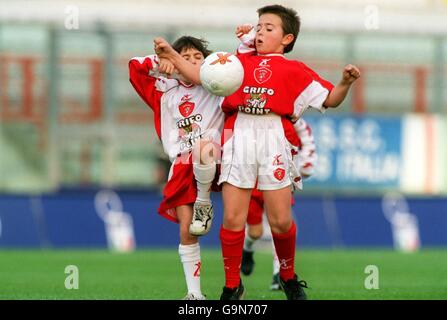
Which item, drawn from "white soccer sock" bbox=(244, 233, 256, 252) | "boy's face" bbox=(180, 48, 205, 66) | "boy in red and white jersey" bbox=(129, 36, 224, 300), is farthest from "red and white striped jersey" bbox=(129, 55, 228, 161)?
"white soccer sock" bbox=(244, 233, 256, 252)

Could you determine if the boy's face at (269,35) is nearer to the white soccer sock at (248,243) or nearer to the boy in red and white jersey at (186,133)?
the boy in red and white jersey at (186,133)

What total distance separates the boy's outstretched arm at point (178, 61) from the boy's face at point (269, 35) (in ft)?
1.58

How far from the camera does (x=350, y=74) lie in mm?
8078

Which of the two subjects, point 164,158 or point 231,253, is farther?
point 164,158

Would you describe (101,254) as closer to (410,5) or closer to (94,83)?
(94,83)

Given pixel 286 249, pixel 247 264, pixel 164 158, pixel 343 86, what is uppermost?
pixel 343 86

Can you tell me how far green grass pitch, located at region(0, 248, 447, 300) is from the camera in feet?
30.5

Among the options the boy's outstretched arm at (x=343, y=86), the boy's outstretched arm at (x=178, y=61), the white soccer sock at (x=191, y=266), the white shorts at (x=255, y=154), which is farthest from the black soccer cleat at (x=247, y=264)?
the boy's outstretched arm at (x=178, y=61)

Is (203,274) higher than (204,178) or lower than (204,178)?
lower

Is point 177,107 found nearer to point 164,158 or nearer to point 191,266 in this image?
point 191,266

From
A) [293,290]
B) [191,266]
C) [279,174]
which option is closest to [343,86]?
[279,174]

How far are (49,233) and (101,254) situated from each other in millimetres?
1712

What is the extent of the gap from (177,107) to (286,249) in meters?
1.28

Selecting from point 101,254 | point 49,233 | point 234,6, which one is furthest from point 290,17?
point 234,6
